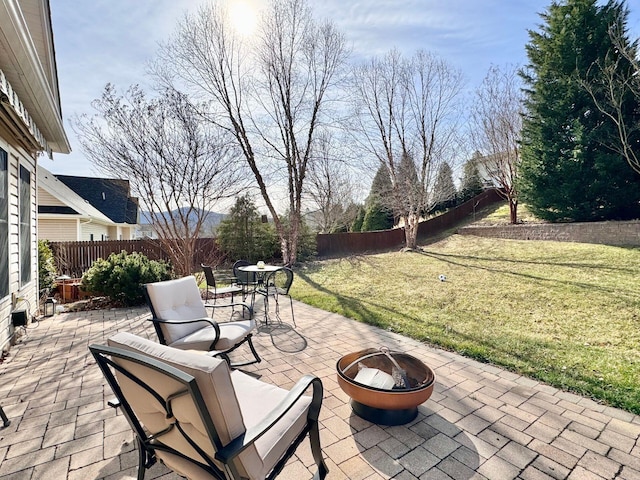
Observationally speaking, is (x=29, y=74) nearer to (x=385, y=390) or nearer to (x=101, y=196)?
(x=385, y=390)

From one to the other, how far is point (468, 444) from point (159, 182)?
7.54m

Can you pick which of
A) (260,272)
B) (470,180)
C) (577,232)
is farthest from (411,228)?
(260,272)

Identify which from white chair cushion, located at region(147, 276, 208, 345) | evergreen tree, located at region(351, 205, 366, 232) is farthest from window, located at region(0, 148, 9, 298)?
evergreen tree, located at region(351, 205, 366, 232)

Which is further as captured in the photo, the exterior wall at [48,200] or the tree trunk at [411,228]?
the tree trunk at [411,228]

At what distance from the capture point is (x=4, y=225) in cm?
381

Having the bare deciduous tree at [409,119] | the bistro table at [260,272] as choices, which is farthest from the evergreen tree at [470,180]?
the bistro table at [260,272]

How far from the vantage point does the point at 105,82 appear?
688 cm

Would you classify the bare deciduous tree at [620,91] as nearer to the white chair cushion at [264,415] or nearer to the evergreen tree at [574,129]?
the evergreen tree at [574,129]

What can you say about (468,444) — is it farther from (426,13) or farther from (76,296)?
(76,296)

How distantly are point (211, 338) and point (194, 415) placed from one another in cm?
187

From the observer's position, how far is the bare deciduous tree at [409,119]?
13125mm

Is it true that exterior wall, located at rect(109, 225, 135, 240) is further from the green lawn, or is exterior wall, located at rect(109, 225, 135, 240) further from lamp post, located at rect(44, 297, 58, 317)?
the green lawn

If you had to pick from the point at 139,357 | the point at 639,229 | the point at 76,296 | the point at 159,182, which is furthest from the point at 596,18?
the point at 76,296

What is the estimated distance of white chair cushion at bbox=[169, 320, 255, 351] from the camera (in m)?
3.02
